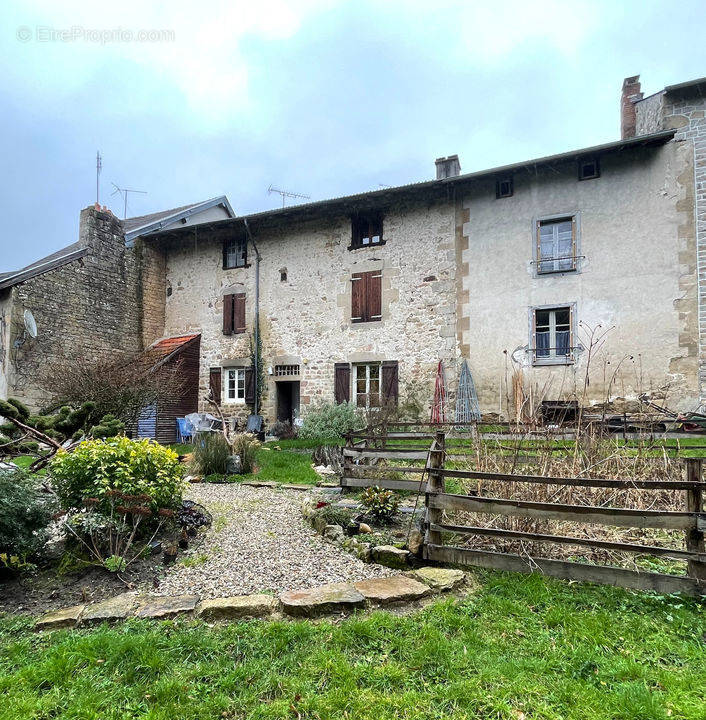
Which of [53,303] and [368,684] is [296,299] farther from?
[368,684]

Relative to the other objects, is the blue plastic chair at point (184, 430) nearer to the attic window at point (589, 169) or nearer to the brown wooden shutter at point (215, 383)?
the brown wooden shutter at point (215, 383)

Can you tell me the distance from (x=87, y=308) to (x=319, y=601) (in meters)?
13.7

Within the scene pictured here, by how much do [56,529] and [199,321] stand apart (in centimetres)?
1219

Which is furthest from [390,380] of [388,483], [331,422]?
[388,483]

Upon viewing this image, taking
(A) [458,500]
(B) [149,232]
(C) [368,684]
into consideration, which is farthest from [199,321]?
(C) [368,684]

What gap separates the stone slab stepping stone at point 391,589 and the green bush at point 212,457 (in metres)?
5.22

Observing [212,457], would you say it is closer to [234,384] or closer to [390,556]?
[390,556]

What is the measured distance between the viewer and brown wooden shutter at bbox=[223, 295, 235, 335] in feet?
49.3

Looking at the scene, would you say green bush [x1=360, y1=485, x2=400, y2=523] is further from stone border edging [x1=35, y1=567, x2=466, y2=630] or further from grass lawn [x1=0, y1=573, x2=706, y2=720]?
grass lawn [x1=0, y1=573, x2=706, y2=720]

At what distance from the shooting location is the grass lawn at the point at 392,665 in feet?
6.75

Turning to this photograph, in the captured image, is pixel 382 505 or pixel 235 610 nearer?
pixel 235 610

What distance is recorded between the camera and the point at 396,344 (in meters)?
12.7

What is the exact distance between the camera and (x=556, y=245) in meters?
11.3

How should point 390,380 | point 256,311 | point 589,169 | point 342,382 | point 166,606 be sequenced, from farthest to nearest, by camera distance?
point 256,311
point 342,382
point 390,380
point 589,169
point 166,606
